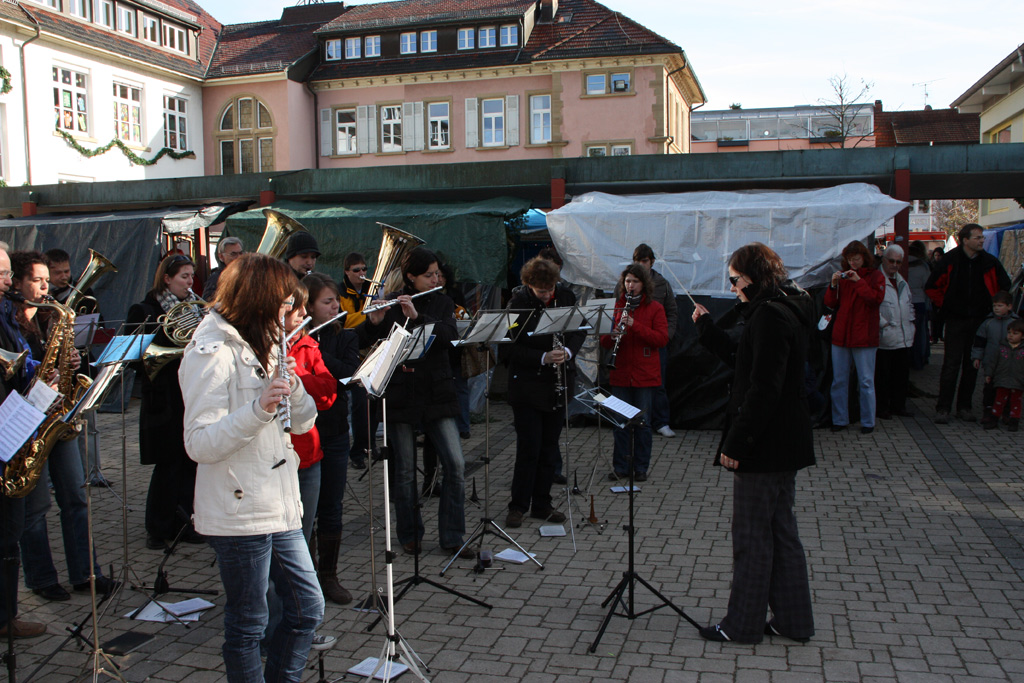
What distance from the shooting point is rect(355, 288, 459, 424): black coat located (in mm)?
5102

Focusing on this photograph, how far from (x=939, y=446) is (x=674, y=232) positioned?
3526 millimetres

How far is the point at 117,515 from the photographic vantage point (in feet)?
21.5

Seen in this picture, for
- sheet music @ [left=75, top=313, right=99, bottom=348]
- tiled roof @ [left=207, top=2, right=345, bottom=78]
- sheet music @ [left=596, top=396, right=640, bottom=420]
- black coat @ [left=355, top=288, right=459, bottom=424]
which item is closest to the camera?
sheet music @ [left=596, top=396, right=640, bottom=420]

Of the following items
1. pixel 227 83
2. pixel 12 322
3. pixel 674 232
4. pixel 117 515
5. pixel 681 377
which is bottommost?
pixel 117 515

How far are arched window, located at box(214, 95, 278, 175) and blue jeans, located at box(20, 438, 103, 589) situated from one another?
32.3 meters

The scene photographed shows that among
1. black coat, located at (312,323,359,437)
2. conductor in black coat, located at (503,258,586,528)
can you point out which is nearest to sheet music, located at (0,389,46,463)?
black coat, located at (312,323,359,437)

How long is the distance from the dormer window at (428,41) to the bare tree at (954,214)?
2477cm

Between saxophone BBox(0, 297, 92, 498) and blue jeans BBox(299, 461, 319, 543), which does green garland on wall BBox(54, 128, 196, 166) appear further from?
blue jeans BBox(299, 461, 319, 543)

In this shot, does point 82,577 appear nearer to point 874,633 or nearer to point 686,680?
point 686,680

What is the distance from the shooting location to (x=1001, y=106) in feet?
88.1

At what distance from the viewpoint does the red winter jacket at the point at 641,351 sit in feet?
24.0

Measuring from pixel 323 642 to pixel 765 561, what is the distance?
7.21ft

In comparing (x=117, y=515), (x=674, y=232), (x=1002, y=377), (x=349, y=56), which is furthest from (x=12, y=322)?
(x=349, y=56)

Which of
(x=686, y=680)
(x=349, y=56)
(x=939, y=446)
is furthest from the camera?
(x=349, y=56)
